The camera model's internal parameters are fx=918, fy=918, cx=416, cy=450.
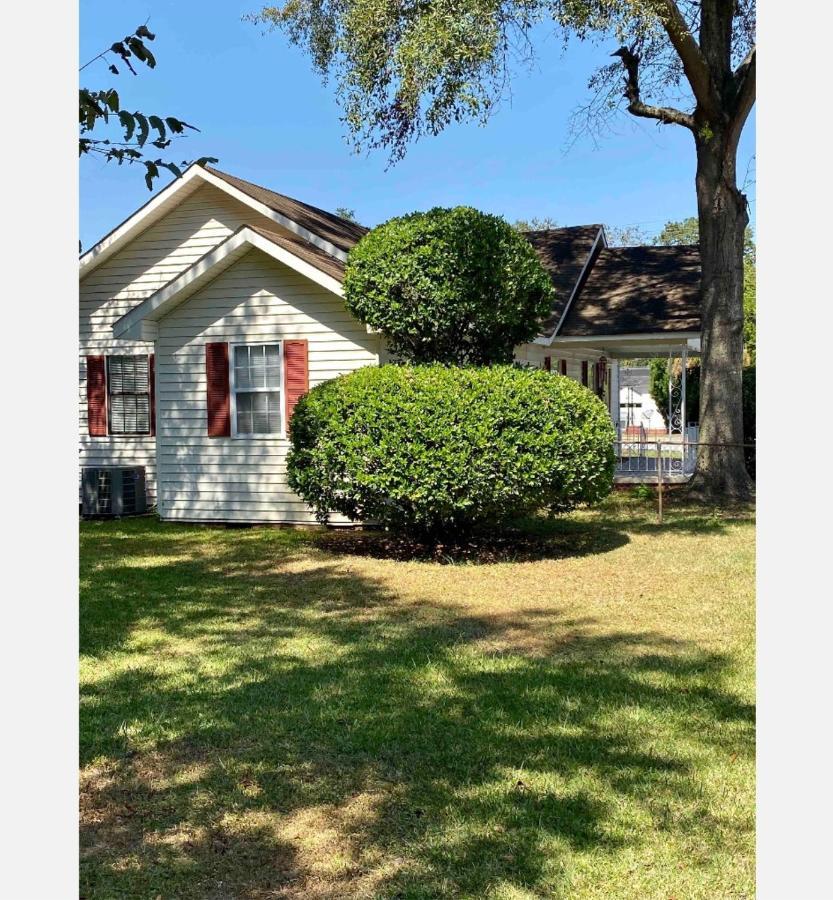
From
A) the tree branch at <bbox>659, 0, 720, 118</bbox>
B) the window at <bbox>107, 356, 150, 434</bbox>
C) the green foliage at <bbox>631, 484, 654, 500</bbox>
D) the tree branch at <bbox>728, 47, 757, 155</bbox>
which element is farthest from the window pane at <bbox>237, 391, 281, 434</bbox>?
the tree branch at <bbox>728, 47, 757, 155</bbox>

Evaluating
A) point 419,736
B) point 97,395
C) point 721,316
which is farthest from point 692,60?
point 419,736

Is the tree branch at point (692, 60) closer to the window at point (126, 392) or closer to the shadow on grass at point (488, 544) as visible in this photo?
the shadow on grass at point (488, 544)

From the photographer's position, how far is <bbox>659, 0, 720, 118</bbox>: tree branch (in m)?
13.3

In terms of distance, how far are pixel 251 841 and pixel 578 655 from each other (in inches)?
132

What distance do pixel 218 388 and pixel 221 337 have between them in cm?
74

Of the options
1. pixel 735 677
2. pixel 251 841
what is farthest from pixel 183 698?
pixel 735 677

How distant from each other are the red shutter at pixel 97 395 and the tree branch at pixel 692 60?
10.7m

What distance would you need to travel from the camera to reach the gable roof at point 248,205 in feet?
47.6

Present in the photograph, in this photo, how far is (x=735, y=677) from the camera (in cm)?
593

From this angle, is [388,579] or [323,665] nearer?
[323,665]

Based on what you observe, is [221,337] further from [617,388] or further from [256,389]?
[617,388]

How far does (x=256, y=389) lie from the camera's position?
1334 cm

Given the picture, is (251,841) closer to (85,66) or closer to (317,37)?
(85,66)

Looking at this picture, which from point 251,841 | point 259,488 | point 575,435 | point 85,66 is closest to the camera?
point 85,66
